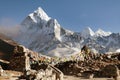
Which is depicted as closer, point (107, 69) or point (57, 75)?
point (57, 75)

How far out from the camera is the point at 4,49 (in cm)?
13700

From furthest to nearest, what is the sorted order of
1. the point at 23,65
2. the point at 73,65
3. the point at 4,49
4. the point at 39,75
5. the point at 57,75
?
the point at 4,49 < the point at 73,65 < the point at 23,65 < the point at 57,75 < the point at 39,75

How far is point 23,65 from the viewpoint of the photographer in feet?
174

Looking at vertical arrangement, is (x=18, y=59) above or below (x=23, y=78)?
above

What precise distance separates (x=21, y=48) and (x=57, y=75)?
22204 mm

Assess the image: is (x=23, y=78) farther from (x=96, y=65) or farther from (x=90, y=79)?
(x=96, y=65)

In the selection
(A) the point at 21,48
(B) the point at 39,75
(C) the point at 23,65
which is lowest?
(B) the point at 39,75

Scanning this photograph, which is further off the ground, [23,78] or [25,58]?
[25,58]

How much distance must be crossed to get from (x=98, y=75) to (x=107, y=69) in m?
2.48

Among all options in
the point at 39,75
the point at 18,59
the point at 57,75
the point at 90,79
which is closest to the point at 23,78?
the point at 39,75

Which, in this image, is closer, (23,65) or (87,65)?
(23,65)

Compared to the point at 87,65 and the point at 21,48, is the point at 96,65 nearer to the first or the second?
the point at 87,65

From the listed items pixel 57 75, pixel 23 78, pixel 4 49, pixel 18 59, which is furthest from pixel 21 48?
pixel 4 49

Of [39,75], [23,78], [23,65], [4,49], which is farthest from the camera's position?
[4,49]
